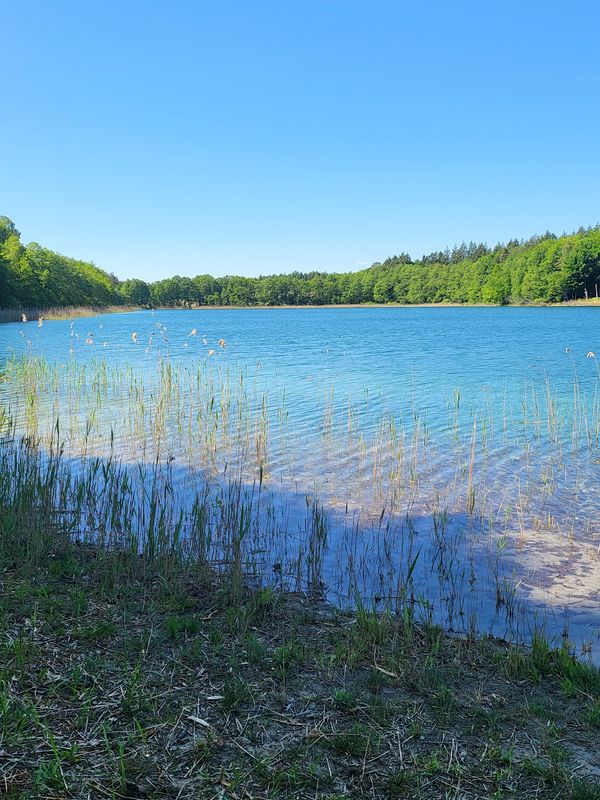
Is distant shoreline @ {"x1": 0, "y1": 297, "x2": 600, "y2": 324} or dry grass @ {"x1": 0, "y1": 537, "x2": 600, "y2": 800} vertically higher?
distant shoreline @ {"x1": 0, "y1": 297, "x2": 600, "y2": 324}

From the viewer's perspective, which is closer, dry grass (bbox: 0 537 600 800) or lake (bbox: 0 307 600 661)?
dry grass (bbox: 0 537 600 800)

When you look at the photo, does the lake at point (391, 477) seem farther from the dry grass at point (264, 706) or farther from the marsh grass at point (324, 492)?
the dry grass at point (264, 706)

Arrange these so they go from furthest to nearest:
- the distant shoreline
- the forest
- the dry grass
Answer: the forest → the distant shoreline → the dry grass

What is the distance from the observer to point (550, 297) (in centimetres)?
10881

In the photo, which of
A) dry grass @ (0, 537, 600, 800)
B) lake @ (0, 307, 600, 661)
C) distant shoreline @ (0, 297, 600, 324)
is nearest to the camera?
dry grass @ (0, 537, 600, 800)

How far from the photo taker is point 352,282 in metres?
172

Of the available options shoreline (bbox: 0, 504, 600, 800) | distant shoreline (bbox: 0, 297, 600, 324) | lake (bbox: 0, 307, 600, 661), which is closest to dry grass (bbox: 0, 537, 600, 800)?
shoreline (bbox: 0, 504, 600, 800)

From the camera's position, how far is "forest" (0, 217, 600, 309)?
3140 inches

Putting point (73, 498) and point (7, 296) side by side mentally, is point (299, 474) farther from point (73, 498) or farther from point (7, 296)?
point (7, 296)

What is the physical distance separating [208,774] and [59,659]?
4.33ft

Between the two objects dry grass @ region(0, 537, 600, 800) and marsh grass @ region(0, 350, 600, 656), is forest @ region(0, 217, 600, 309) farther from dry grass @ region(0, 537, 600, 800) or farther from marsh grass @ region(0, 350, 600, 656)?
dry grass @ region(0, 537, 600, 800)

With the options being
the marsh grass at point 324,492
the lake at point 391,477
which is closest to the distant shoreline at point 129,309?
the lake at point 391,477

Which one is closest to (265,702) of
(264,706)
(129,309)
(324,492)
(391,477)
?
(264,706)

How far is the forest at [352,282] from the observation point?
7975cm
